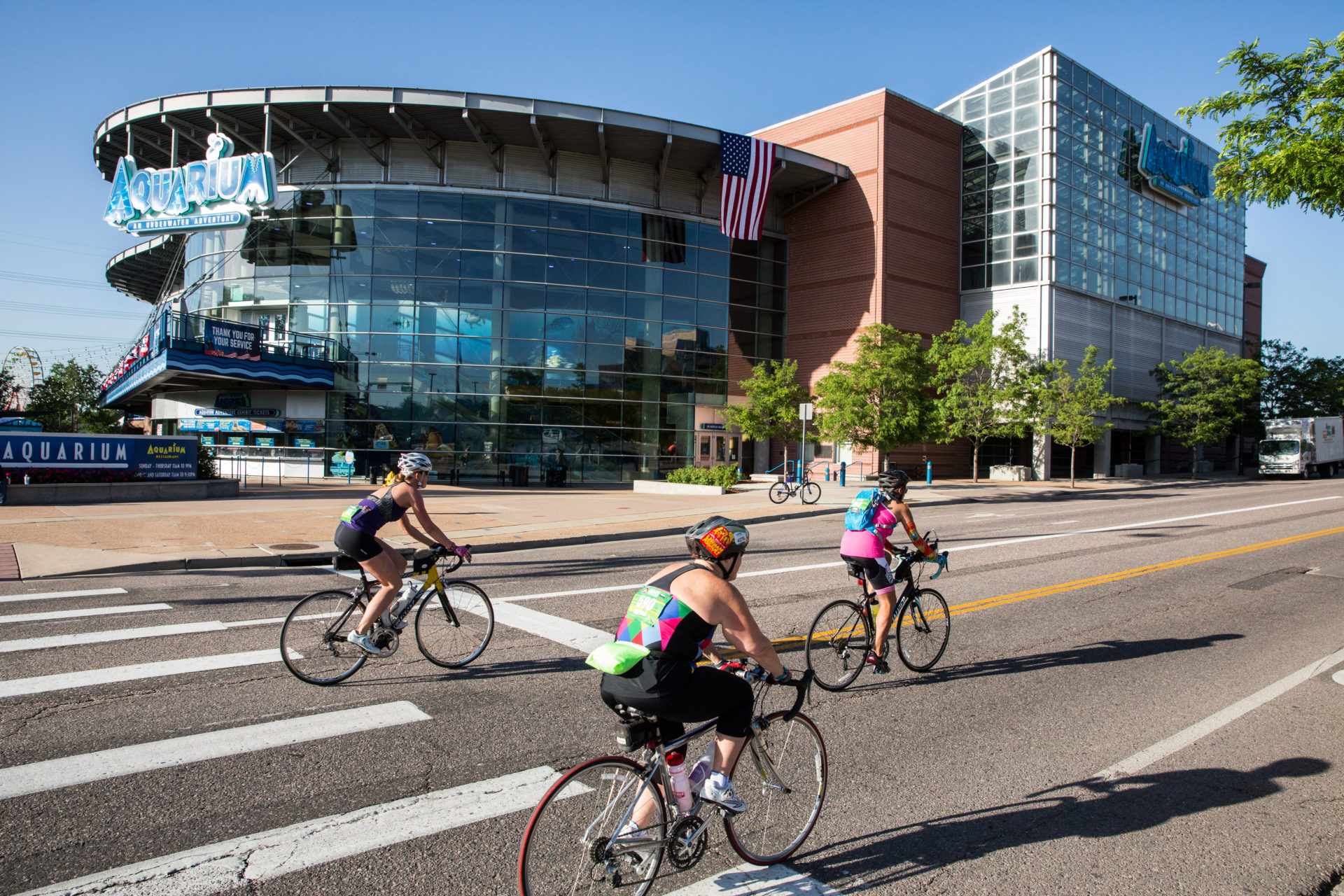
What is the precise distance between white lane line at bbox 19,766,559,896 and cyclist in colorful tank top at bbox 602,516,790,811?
136 centimetres

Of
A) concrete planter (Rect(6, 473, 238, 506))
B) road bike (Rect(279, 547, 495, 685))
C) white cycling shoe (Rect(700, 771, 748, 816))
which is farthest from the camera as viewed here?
concrete planter (Rect(6, 473, 238, 506))

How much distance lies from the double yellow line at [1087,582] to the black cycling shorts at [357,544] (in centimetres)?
368

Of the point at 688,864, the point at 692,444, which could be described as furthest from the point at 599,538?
the point at 692,444

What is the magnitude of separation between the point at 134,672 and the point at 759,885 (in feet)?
18.5

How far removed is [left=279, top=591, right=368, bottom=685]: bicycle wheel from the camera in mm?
5949

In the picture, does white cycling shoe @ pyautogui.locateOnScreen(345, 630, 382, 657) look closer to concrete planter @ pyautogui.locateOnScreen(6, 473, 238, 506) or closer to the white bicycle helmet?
the white bicycle helmet

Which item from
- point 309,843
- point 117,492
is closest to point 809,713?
point 309,843

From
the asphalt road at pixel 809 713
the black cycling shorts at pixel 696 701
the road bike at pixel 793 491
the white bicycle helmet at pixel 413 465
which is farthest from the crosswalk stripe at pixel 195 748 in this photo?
the road bike at pixel 793 491

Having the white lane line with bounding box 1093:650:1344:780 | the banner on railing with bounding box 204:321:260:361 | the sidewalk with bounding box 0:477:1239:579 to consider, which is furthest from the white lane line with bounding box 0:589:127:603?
the banner on railing with bounding box 204:321:260:361

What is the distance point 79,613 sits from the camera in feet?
27.0

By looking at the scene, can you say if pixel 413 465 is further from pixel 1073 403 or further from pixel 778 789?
pixel 1073 403

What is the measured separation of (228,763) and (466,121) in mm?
Result: 32207

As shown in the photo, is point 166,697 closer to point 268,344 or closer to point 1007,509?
point 1007,509

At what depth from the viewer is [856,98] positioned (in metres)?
38.9
